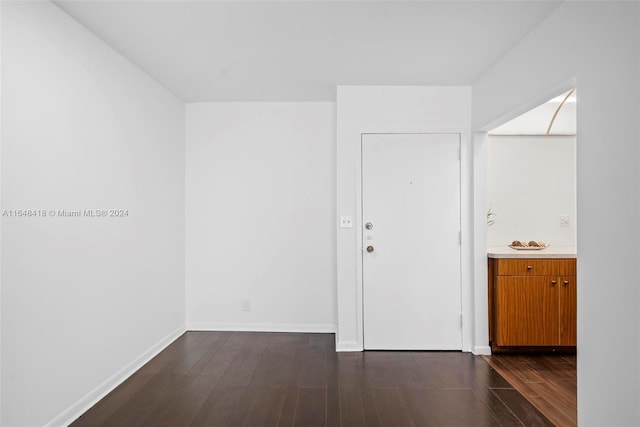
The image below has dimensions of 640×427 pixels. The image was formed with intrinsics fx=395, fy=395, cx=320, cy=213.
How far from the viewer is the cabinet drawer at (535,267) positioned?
3359 millimetres

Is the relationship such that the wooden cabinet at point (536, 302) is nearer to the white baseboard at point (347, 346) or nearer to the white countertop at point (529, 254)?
the white countertop at point (529, 254)

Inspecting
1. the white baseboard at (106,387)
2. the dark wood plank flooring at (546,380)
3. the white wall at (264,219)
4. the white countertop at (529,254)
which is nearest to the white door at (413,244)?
the white countertop at (529,254)

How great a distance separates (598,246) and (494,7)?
1423mm

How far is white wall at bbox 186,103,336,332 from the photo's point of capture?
4.18 m

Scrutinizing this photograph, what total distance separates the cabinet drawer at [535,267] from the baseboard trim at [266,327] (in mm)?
1793

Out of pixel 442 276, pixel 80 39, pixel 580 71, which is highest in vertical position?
pixel 80 39

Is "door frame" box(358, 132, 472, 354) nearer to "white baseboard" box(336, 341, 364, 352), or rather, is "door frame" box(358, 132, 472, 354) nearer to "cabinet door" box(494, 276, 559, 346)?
"white baseboard" box(336, 341, 364, 352)

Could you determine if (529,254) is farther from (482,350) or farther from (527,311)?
(482,350)

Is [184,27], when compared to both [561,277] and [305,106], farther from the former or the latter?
[561,277]

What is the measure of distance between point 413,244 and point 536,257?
1.03 metres

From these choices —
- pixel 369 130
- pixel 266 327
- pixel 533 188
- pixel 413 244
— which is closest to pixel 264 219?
pixel 266 327

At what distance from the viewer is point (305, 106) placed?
418 cm

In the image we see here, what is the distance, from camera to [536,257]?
3.38 meters

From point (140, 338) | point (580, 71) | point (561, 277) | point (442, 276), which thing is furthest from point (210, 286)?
point (580, 71)
